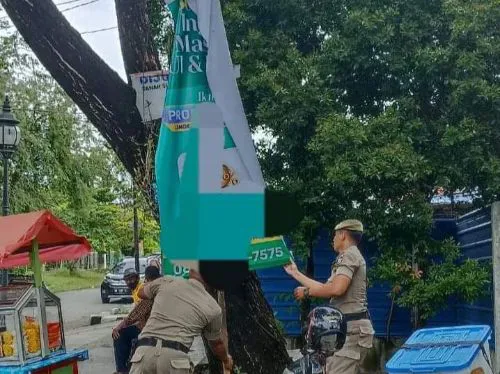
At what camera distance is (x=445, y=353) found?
4492mm

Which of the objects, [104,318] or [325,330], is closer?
[325,330]

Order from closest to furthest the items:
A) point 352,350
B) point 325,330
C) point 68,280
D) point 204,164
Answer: point 325,330 → point 352,350 → point 204,164 → point 68,280

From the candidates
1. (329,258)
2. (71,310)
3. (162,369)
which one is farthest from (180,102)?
(71,310)

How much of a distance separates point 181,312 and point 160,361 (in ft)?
1.10

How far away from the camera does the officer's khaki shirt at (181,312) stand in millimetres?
4711

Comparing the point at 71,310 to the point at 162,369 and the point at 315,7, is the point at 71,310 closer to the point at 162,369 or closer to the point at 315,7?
the point at 315,7

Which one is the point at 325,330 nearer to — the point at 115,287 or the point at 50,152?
the point at 50,152

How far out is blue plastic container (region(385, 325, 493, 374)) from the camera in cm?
432

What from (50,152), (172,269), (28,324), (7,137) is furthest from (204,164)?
(50,152)

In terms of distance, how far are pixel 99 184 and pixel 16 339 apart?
44.3ft

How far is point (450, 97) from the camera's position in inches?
334

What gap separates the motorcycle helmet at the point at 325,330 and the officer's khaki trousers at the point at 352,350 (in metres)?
0.27

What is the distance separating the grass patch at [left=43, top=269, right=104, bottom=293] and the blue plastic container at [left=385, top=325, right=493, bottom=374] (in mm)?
29752

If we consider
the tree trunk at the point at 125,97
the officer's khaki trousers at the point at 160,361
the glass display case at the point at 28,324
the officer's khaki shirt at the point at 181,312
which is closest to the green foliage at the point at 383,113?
the tree trunk at the point at 125,97
